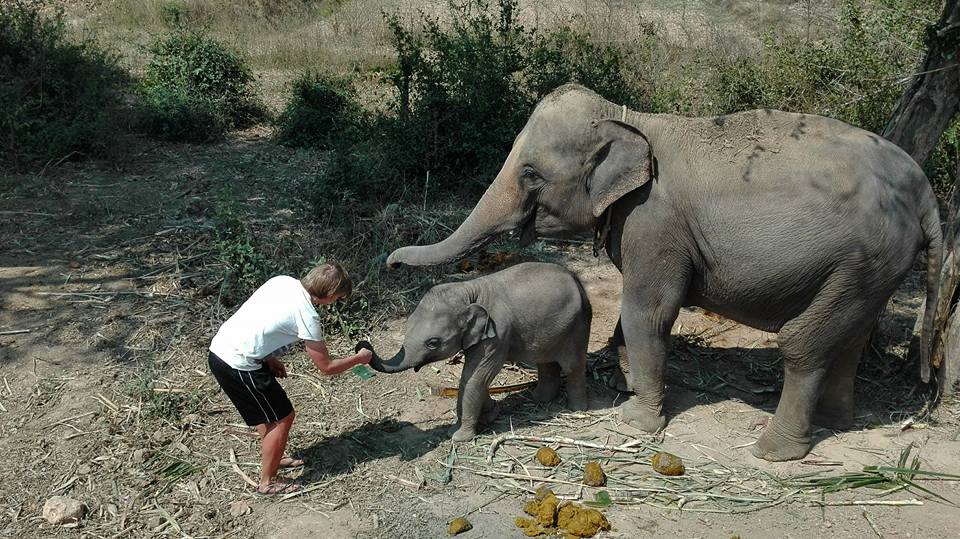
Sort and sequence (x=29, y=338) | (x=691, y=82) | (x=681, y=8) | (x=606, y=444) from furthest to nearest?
(x=681, y=8)
(x=691, y=82)
(x=29, y=338)
(x=606, y=444)

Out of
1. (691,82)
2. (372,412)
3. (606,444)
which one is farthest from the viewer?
(691,82)

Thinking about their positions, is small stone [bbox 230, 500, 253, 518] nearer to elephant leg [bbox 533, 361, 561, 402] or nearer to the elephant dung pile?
the elephant dung pile

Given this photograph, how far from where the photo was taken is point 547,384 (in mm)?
6535

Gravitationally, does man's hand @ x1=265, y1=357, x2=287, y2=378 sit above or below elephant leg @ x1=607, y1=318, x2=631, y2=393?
above

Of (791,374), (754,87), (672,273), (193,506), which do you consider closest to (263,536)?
(193,506)

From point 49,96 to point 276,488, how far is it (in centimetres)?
856

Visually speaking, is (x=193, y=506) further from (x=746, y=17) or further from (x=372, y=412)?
(x=746, y=17)

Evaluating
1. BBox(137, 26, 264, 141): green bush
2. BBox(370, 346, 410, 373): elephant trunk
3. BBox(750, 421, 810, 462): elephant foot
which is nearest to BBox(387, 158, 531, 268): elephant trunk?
BBox(370, 346, 410, 373): elephant trunk

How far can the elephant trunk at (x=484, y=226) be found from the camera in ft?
19.1

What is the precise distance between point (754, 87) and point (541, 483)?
7.51 meters

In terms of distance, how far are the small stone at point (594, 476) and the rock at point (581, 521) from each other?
34 centimetres

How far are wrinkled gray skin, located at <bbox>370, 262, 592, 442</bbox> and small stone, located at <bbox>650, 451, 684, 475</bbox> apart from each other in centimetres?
91

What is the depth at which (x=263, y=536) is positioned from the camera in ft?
16.8

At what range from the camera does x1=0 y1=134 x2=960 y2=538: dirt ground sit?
17.4 ft
